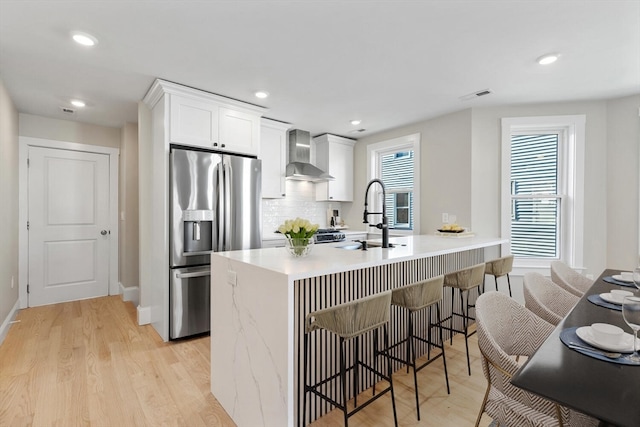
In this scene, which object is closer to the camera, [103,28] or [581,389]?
[581,389]

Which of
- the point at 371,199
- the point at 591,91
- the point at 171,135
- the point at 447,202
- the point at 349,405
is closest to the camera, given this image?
the point at 349,405

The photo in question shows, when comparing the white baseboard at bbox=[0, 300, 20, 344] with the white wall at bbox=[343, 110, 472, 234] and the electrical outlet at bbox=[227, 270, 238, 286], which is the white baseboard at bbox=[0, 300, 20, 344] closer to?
the electrical outlet at bbox=[227, 270, 238, 286]

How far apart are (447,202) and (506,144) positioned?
97 cm

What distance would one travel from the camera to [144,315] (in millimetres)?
3408

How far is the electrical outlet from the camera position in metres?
1.83

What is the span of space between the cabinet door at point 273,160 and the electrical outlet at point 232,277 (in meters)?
2.49

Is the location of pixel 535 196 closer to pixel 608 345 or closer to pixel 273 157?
pixel 608 345

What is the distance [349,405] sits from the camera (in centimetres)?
196

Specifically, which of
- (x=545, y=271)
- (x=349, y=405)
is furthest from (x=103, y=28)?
(x=545, y=271)

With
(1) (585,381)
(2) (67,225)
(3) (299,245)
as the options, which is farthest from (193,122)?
(1) (585,381)

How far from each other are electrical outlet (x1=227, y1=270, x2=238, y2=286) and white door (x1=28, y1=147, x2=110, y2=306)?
364 cm

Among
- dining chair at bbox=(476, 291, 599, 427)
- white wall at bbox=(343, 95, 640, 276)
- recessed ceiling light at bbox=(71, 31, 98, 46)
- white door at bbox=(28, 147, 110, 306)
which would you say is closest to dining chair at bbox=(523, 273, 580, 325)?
dining chair at bbox=(476, 291, 599, 427)

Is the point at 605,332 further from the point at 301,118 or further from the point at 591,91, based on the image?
the point at 301,118

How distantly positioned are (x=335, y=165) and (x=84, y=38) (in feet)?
11.7
